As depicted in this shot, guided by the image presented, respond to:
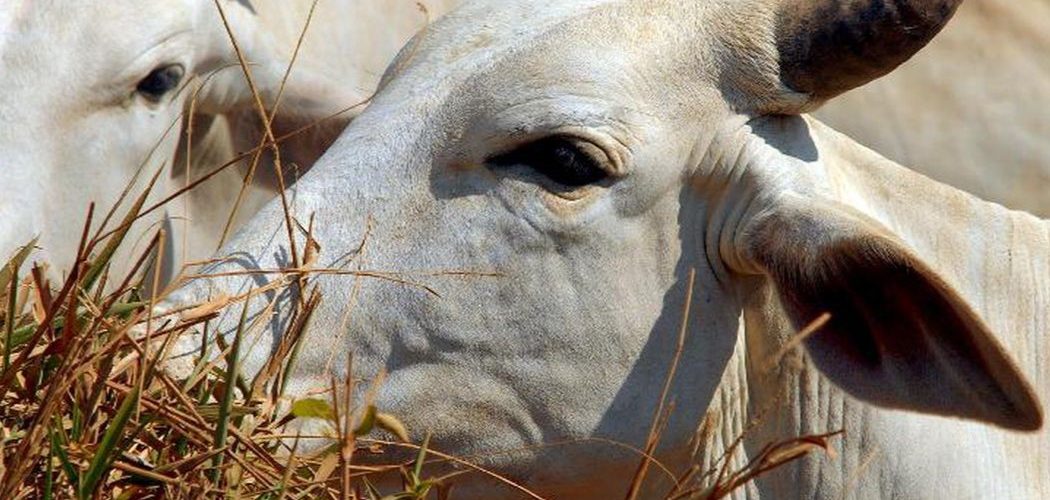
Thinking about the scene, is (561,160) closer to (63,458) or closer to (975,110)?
(63,458)

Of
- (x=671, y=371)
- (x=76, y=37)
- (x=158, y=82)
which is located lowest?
(x=671, y=371)

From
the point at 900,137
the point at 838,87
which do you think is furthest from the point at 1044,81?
the point at 838,87

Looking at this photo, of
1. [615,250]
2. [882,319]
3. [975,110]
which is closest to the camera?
[882,319]

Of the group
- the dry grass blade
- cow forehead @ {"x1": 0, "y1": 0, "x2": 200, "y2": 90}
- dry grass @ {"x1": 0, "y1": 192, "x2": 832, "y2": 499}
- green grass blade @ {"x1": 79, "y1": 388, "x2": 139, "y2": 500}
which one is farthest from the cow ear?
cow forehead @ {"x1": 0, "y1": 0, "x2": 200, "y2": 90}

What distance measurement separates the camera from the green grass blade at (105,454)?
9.00 ft

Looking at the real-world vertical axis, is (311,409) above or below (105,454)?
below

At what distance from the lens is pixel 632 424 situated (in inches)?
137

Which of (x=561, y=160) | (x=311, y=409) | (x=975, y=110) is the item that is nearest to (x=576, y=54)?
(x=561, y=160)

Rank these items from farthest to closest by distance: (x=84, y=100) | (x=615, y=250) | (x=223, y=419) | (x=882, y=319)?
1. (x=84, y=100)
2. (x=615, y=250)
3. (x=882, y=319)
4. (x=223, y=419)

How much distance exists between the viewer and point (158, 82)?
528 cm

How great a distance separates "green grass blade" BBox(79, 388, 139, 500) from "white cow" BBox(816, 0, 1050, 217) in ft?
12.9

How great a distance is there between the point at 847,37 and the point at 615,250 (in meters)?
0.53

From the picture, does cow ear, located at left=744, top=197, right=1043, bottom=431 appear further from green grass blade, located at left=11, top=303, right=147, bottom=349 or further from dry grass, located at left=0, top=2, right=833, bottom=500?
green grass blade, located at left=11, top=303, right=147, bottom=349

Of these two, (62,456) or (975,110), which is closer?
(62,456)
